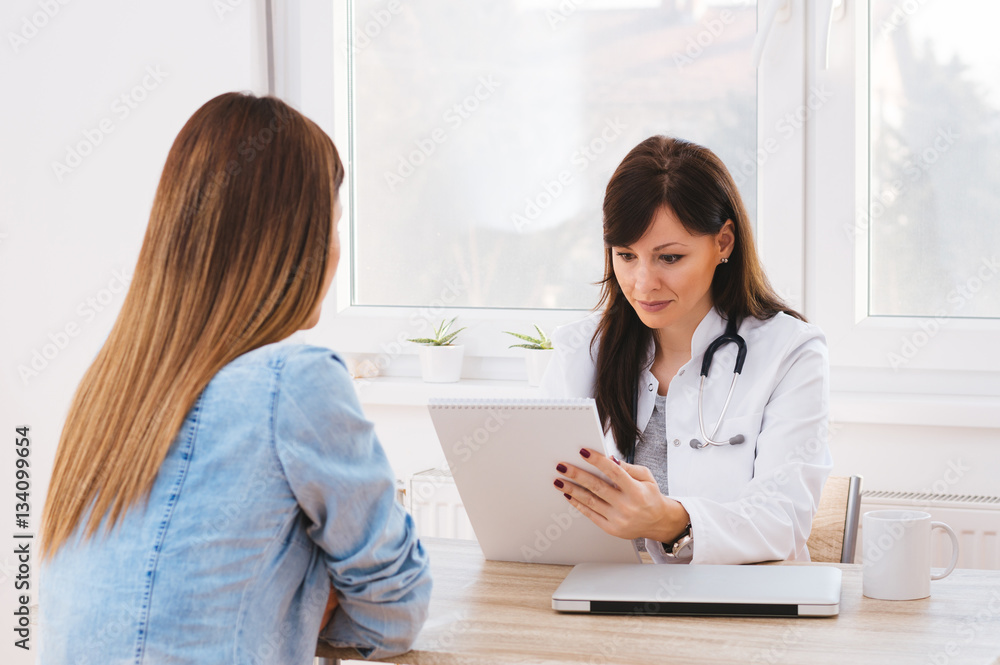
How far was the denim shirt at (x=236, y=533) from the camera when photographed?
88cm

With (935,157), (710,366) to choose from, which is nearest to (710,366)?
(710,366)

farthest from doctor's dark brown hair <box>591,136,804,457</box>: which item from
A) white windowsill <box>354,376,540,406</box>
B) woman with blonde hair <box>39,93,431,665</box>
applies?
woman with blonde hair <box>39,93,431,665</box>

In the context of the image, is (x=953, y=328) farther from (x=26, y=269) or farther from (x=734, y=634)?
(x=26, y=269)

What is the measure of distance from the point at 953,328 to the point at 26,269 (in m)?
2.20

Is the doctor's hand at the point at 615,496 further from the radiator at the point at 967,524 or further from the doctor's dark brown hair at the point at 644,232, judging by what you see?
the radiator at the point at 967,524

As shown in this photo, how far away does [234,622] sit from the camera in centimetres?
89

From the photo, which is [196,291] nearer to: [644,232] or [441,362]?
[644,232]

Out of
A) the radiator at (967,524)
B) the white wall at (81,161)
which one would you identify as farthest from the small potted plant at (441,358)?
the radiator at (967,524)

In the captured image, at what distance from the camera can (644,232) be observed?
64.7 inches

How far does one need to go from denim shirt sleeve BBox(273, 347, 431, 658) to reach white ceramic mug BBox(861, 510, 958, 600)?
1.75ft

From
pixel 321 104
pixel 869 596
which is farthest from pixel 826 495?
pixel 321 104

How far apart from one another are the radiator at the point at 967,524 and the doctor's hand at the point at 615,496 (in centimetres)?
83

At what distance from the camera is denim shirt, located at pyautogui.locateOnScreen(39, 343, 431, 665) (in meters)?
0.88

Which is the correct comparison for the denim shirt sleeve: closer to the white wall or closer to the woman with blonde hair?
the woman with blonde hair
